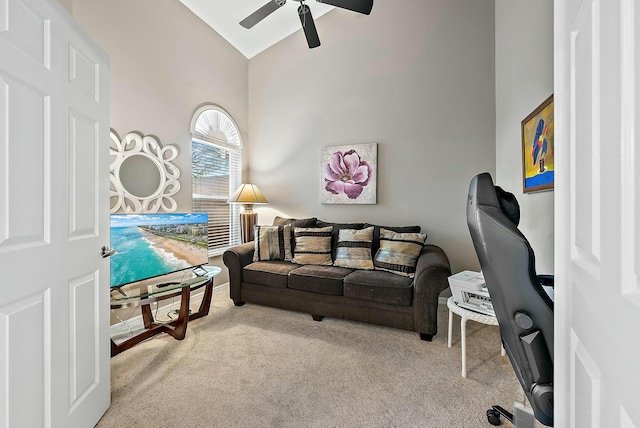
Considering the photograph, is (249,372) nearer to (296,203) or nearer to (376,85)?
(296,203)

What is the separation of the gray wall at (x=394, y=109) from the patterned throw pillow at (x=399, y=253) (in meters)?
0.53

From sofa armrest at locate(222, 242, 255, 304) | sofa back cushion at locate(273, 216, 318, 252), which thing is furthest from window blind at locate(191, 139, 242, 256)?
sofa back cushion at locate(273, 216, 318, 252)

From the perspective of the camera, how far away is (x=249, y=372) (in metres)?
1.93

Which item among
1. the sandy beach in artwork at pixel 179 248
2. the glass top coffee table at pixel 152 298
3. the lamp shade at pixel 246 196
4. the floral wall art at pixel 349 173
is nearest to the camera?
the glass top coffee table at pixel 152 298

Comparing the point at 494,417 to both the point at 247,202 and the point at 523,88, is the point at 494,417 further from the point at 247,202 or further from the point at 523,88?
the point at 247,202

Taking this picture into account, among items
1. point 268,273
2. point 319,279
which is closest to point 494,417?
point 319,279

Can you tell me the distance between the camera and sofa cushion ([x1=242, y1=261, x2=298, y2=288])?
9.67 feet

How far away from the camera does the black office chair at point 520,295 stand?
2.96ft

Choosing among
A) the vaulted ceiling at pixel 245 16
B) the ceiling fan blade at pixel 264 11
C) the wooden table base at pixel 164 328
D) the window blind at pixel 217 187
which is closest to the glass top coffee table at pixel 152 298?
the wooden table base at pixel 164 328

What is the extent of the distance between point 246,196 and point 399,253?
6.84 feet

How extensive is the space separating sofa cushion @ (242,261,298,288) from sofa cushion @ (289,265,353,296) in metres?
0.10

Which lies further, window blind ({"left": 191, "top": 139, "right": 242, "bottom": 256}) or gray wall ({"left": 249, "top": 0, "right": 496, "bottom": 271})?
window blind ({"left": 191, "top": 139, "right": 242, "bottom": 256})
